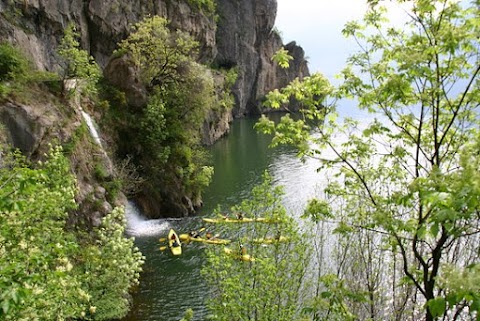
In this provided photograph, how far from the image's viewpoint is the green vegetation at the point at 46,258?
4598 millimetres

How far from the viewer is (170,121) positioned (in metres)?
27.5

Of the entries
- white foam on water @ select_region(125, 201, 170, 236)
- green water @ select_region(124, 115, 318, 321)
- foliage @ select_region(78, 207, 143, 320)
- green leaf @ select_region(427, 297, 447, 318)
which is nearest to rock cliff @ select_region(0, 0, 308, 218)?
white foam on water @ select_region(125, 201, 170, 236)

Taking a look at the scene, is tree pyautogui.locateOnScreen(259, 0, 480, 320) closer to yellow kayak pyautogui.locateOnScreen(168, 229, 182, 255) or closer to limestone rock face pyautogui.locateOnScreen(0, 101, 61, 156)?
limestone rock face pyautogui.locateOnScreen(0, 101, 61, 156)

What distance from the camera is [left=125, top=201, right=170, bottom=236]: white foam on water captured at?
2380cm

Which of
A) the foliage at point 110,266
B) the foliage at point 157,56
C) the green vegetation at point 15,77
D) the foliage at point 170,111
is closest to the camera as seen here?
the foliage at point 110,266

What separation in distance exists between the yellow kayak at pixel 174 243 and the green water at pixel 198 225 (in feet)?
1.03

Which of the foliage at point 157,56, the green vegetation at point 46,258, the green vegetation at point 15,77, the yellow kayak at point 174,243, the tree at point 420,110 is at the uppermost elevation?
the foliage at point 157,56

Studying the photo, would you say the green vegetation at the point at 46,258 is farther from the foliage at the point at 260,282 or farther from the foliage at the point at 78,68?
the foliage at the point at 78,68

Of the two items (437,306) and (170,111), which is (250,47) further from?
(437,306)

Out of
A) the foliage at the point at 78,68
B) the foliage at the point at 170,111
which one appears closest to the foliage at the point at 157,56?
the foliage at the point at 170,111

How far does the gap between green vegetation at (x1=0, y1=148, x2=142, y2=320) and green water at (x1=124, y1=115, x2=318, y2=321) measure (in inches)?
A: 72.2

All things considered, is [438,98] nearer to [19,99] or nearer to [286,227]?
[286,227]

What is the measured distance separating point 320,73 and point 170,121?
67.2 ft

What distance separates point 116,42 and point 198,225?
23.9 meters
